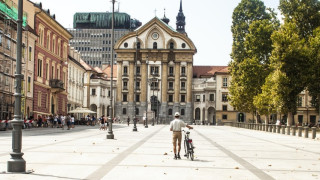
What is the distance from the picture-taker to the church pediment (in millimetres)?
102688

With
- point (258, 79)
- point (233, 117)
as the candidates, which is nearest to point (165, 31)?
point (233, 117)

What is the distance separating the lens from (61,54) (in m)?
63.7

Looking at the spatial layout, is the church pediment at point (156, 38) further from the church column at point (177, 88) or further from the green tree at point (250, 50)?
the green tree at point (250, 50)

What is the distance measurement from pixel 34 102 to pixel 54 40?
35.5 ft

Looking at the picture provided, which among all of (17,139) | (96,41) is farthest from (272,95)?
(96,41)

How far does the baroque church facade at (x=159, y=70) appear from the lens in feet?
337

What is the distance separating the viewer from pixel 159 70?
340ft

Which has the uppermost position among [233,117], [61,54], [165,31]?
[165,31]

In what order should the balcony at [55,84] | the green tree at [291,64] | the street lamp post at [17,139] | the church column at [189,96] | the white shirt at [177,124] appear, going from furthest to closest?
the church column at [189,96] → the balcony at [55,84] → the green tree at [291,64] → the white shirt at [177,124] → the street lamp post at [17,139]

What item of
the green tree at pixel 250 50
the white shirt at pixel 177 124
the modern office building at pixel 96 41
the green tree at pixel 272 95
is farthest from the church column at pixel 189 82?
the white shirt at pixel 177 124

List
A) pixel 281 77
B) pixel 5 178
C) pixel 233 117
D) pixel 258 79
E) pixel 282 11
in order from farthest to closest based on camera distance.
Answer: pixel 233 117, pixel 258 79, pixel 282 11, pixel 281 77, pixel 5 178

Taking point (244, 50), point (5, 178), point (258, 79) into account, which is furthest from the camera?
point (244, 50)

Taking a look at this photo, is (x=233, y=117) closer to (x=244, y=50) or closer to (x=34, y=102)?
(x=244, y=50)

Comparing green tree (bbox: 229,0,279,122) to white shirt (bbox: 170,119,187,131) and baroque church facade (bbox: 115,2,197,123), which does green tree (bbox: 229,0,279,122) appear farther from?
white shirt (bbox: 170,119,187,131)
